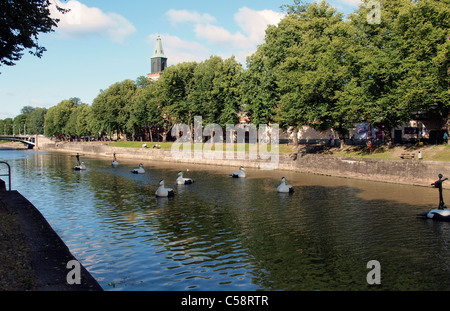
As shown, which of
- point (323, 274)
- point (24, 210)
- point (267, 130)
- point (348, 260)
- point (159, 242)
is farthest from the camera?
point (267, 130)

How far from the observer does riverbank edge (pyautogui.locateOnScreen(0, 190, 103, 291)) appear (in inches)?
449

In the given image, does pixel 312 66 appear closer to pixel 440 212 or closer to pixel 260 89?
pixel 260 89

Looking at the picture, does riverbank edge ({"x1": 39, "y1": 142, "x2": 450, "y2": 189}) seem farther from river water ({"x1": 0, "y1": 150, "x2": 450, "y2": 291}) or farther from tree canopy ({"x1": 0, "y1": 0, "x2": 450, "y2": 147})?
tree canopy ({"x1": 0, "y1": 0, "x2": 450, "y2": 147})

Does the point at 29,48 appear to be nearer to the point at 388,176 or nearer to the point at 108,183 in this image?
the point at 108,183

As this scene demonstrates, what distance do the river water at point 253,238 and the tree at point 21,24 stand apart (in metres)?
11.2

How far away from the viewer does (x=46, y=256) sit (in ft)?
45.5

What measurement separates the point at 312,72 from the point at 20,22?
43662 millimetres

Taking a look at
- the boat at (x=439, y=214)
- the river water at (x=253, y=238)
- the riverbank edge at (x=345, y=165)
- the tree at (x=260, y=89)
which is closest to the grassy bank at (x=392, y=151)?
the riverbank edge at (x=345, y=165)

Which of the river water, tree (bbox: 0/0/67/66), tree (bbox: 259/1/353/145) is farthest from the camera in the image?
tree (bbox: 259/1/353/145)

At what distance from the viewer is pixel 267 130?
85562mm

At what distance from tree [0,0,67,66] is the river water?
1124 cm

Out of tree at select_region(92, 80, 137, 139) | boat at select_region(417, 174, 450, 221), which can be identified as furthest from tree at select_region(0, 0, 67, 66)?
tree at select_region(92, 80, 137, 139)

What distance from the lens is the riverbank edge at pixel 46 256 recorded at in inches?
449
